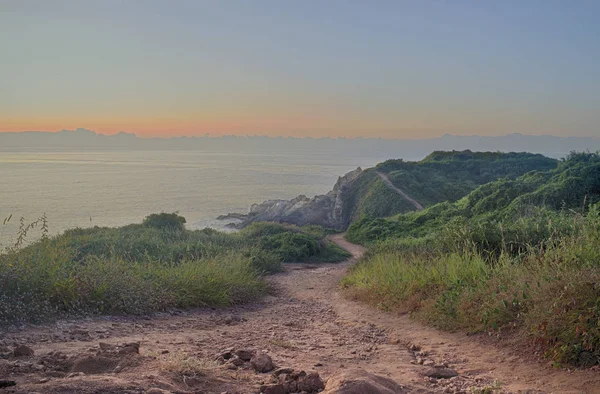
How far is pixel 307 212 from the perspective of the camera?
45.3m

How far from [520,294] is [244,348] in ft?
12.4

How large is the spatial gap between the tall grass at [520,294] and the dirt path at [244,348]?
0.31m

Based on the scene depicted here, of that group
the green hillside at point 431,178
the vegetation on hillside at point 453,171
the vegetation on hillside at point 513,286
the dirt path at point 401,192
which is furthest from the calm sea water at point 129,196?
the vegetation on hillside at point 513,286

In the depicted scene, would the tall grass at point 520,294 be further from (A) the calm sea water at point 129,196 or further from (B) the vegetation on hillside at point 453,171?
(B) the vegetation on hillside at point 453,171

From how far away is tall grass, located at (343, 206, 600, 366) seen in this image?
558cm

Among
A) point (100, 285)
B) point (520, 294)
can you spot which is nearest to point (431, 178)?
point (520, 294)

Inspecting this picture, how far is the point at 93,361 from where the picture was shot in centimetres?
476

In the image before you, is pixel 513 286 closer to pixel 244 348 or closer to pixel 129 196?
pixel 244 348

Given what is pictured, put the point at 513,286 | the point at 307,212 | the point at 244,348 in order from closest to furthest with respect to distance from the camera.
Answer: the point at 244,348 < the point at 513,286 < the point at 307,212

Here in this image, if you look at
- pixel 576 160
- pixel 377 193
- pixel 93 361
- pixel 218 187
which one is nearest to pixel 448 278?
pixel 93 361

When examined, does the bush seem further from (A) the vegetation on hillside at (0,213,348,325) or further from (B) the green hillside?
(B) the green hillside

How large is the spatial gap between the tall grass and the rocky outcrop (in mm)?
33264

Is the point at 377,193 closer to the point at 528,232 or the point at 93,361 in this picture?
the point at 528,232

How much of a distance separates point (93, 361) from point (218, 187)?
7592cm
